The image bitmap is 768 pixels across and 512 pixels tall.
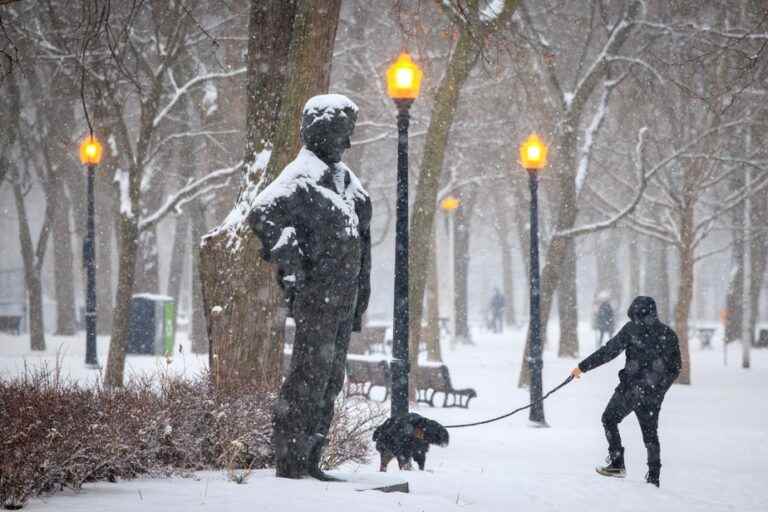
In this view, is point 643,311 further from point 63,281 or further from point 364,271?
point 63,281

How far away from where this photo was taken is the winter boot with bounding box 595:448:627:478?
384 inches

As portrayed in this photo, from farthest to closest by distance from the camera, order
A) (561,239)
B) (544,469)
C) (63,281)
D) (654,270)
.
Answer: (654,270) < (63,281) < (561,239) < (544,469)

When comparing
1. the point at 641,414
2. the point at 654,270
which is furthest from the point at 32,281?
the point at 654,270

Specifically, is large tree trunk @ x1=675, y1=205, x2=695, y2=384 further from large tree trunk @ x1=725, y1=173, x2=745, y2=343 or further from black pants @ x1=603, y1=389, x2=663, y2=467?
black pants @ x1=603, y1=389, x2=663, y2=467

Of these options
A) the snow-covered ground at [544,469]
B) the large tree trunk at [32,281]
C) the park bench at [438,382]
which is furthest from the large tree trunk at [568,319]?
the large tree trunk at [32,281]

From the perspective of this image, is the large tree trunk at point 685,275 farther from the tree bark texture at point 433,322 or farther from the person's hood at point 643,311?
the person's hood at point 643,311

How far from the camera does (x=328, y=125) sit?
22.8ft

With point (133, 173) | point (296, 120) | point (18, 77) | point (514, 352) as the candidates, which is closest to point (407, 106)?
point (296, 120)

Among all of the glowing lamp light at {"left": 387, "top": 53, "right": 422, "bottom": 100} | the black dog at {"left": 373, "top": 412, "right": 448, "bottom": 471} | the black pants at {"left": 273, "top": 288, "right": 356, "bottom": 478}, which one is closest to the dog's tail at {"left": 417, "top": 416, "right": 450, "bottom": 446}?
the black dog at {"left": 373, "top": 412, "right": 448, "bottom": 471}

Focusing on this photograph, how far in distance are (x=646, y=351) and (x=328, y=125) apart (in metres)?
4.18

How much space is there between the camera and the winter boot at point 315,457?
685 centimetres

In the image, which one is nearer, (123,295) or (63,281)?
(123,295)

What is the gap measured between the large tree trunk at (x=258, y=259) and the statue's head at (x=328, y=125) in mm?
2578

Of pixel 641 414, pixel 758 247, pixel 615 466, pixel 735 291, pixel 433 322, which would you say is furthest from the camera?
pixel 735 291
